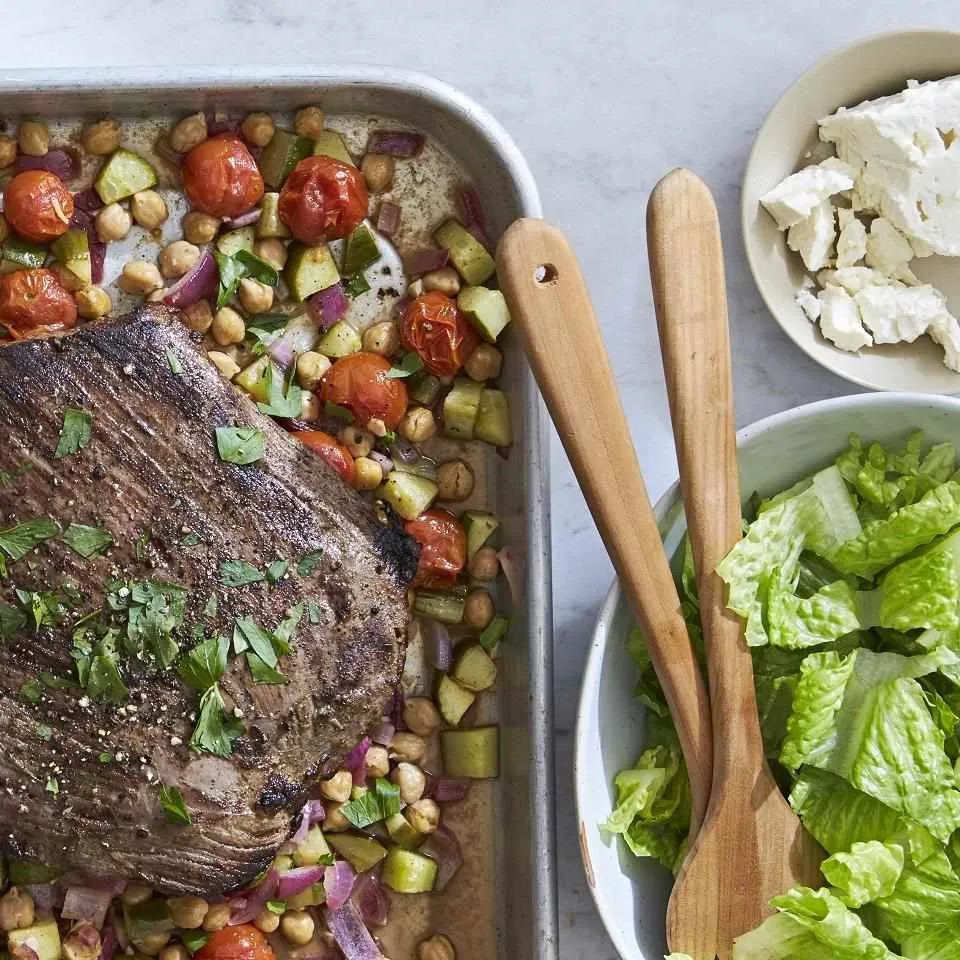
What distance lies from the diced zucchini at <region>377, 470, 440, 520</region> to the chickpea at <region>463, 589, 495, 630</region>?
270 mm

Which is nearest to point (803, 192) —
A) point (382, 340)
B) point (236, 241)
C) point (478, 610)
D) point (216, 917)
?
point (382, 340)

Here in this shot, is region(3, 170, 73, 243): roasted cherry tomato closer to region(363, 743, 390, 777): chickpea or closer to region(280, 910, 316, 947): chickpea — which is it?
region(363, 743, 390, 777): chickpea

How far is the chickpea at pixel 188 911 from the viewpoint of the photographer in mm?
3266

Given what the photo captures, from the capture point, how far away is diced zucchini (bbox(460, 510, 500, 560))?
3410mm

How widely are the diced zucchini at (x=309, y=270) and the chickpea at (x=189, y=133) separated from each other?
369 mm

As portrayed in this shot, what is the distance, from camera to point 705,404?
2881 mm

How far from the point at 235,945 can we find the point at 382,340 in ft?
5.34

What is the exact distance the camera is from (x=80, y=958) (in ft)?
10.7

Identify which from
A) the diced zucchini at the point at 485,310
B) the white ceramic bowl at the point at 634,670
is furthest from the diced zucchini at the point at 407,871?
the diced zucchini at the point at 485,310

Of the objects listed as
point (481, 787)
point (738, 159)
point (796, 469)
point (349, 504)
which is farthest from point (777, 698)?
point (738, 159)

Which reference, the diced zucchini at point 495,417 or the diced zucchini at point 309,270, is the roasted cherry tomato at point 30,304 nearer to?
the diced zucchini at point 309,270

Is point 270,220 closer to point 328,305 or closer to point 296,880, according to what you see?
point 328,305

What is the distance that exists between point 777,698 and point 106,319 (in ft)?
6.36

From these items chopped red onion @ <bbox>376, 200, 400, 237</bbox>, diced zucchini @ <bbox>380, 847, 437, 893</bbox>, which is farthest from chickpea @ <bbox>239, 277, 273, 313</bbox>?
diced zucchini @ <bbox>380, 847, 437, 893</bbox>
